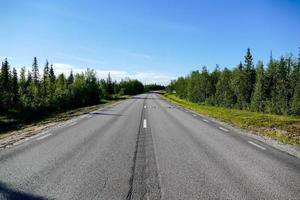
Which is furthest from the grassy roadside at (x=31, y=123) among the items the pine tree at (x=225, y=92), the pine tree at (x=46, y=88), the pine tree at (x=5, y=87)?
the pine tree at (x=225, y=92)

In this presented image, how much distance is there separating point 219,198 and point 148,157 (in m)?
3.19

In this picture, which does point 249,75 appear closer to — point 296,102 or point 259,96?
point 259,96

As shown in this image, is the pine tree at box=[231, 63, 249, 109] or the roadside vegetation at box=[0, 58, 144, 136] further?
the pine tree at box=[231, 63, 249, 109]

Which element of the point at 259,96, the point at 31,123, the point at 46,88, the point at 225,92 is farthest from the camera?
the point at 46,88

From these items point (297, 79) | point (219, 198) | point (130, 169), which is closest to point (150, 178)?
point (130, 169)

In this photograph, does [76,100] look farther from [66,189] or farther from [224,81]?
[66,189]

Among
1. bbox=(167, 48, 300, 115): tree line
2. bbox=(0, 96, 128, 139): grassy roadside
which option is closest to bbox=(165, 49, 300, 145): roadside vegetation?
bbox=(167, 48, 300, 115): tree line

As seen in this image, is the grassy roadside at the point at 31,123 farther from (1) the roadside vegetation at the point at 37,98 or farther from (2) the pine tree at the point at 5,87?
(2) the pine tree at the point at 5,87

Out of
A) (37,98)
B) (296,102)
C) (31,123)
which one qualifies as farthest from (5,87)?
(296,102)

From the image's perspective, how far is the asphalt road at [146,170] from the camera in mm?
4898

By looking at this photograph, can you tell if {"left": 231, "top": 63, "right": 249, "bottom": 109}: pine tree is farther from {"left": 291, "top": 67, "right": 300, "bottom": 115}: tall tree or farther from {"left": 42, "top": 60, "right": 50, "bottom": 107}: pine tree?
{"left": 42, "top": 60, "right": 50, "bottom": 107}: pine tree

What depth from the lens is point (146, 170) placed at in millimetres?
6309

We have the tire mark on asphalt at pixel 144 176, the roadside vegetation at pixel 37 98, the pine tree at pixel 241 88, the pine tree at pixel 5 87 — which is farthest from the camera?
the pine tree at pixel 241 88

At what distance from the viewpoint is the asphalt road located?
4898mm
